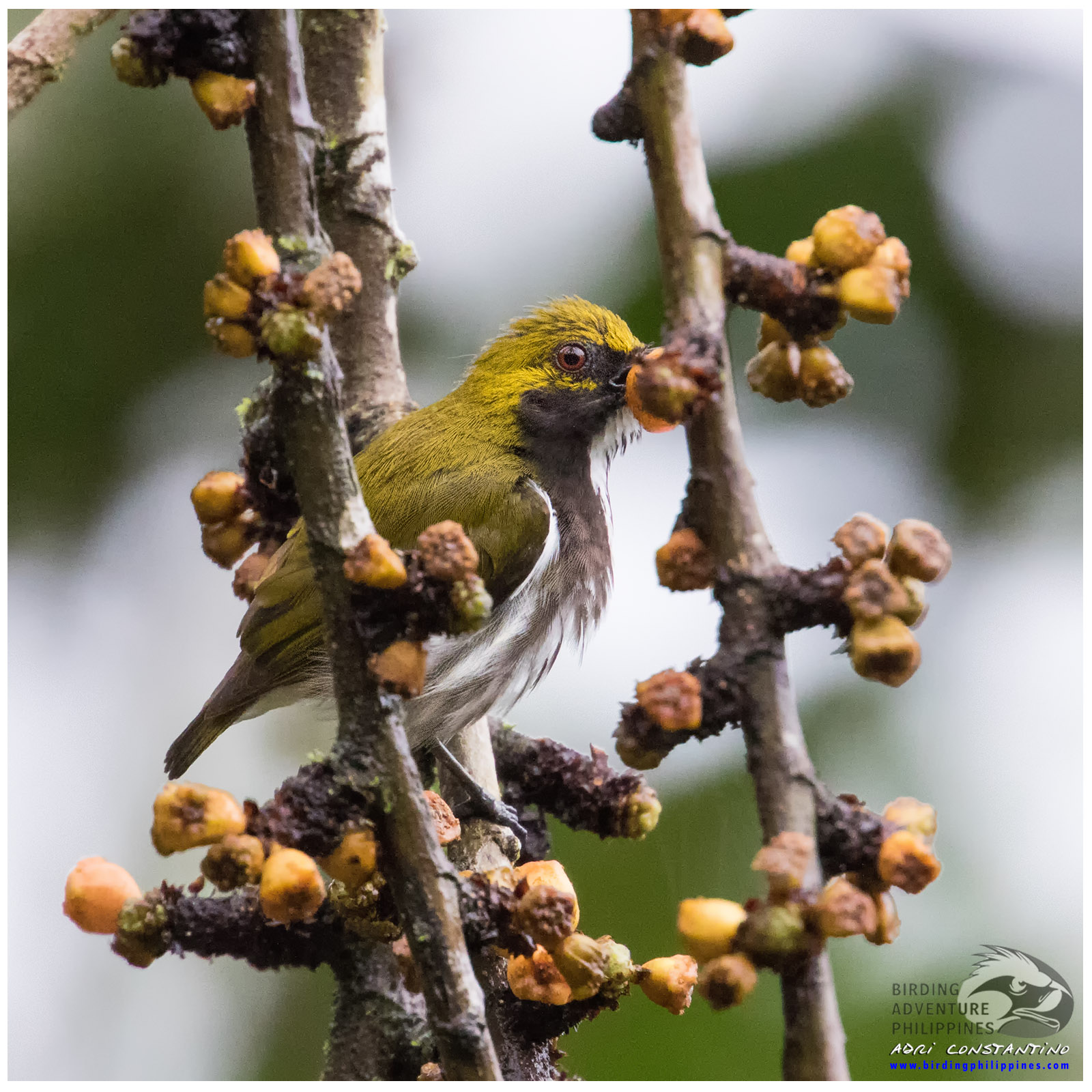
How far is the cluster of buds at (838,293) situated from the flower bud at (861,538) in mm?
110

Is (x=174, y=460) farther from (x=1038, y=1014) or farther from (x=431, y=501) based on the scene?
(x=1038, y=1014)

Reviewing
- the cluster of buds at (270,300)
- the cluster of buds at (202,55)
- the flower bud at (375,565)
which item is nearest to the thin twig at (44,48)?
the cluster of buds at (202,55)

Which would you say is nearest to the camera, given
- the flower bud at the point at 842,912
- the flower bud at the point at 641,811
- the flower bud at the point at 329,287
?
the flower bud at the point at 842,912

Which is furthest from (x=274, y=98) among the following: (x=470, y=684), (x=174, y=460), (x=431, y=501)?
(x=174, y=460)

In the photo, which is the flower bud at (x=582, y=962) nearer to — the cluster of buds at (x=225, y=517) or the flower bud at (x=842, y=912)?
the flower bud at (x=842, y=912)

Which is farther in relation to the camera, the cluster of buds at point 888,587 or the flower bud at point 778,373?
the flower bud at point 778,373

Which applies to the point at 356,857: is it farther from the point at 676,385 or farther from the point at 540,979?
the point at 676,385

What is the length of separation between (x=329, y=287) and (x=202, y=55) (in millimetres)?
252

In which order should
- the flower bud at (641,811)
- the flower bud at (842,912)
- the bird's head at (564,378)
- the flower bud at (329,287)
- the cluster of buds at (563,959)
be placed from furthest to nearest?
the bird's head at (564,378), the flower bud at (641,811), the cluster of buds at (563,959), the flower bud at (329,287), the flower bud at (842,912)

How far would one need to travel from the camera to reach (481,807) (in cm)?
172

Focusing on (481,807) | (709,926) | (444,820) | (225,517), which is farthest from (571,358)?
(709,926)

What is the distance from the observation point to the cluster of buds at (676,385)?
0.80m

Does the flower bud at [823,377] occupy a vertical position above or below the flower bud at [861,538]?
above

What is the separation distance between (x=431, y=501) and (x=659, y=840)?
3.03 feet
